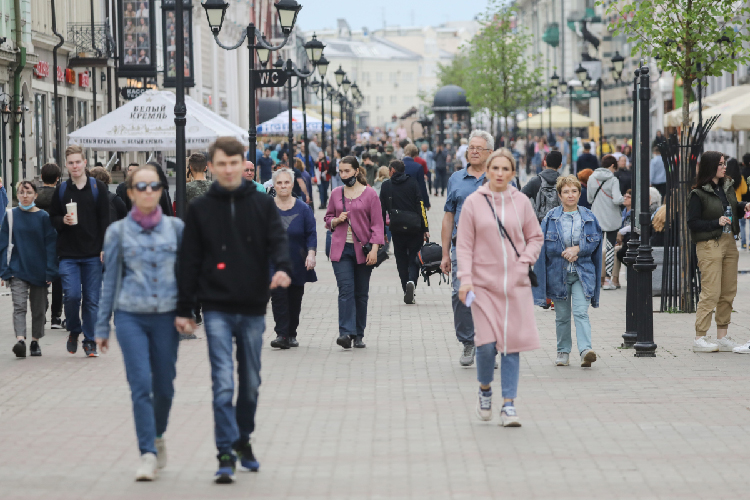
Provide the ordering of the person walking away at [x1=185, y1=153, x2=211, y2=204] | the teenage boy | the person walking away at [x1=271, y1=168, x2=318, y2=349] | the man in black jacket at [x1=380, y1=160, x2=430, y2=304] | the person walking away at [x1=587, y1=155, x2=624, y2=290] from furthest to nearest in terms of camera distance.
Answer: the person walking away at [x1=587, y1=155, x2=624, y2=290], the man in black jacket at [x1=380, y1=160, x2=430, y2=304], the person walking away at [x1=185, y1=153, x2=211, y2=204], the person walking away at [x1=271, y1=168, x2=318, y2=349], the teenage boy

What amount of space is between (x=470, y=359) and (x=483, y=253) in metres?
2.74

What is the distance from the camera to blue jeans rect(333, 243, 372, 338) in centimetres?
1173

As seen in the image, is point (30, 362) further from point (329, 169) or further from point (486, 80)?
point (486, 80)

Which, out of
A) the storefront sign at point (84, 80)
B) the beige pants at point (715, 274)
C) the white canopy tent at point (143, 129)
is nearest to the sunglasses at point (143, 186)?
the beige pants at point (715, 274)

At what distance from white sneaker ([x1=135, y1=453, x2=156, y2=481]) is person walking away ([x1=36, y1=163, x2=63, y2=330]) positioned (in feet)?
17.8

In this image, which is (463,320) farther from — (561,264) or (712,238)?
(712,238)

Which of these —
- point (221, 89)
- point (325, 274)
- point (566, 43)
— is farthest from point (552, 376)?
point (566, 43)

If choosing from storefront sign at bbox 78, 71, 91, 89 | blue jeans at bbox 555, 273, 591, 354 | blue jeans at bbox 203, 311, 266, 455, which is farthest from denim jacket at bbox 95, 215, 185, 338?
storefront sign at bbox 78, 71, 91, 89

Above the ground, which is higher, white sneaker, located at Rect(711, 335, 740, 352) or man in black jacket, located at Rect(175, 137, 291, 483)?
man in black jacket, located at Rect(175, 137, 291, 483)

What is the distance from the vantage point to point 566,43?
99250 mm

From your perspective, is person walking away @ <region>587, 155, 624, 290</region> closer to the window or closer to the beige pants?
the beige pants

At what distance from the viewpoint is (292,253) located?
11930 millimetres

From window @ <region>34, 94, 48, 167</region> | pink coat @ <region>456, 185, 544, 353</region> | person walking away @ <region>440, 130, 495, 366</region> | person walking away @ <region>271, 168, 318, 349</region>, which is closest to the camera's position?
pink coat @ <region>456, 185, 544, 353</region>

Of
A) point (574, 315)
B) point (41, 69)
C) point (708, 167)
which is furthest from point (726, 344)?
point (41, 69)
